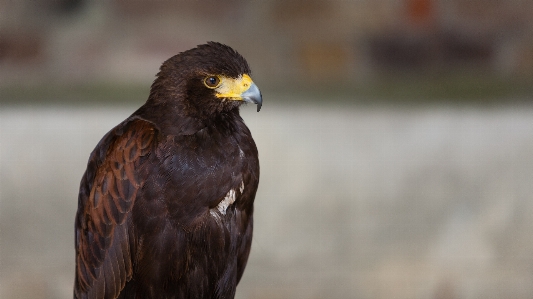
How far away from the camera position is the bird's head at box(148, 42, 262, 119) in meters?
1.86

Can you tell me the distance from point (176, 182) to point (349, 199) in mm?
1453

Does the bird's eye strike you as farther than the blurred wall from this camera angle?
No

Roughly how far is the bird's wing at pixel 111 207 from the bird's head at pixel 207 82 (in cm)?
11

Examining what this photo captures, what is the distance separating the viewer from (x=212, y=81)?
1870mm

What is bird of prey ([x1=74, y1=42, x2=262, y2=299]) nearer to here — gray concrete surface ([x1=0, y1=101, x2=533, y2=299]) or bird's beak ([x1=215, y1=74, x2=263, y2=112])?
bird's beak ([x1=215, y1=74, x2=263, y2=112])

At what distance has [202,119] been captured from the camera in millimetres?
1890

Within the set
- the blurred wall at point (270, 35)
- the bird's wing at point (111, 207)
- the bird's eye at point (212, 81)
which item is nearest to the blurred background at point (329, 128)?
the blurred wall at point (270, 35)

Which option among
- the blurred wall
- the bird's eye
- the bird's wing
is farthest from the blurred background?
the bird's eye

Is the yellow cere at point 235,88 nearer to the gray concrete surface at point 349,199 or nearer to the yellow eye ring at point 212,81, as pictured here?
the yellow eye ring at point 212,81

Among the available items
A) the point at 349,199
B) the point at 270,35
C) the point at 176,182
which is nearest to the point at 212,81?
the point at 176,182

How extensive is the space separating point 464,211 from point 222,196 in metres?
1.63

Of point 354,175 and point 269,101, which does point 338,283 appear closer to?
point 354,175

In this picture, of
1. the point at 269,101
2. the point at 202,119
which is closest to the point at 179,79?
the point at 202,119

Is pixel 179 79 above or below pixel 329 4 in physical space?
below
